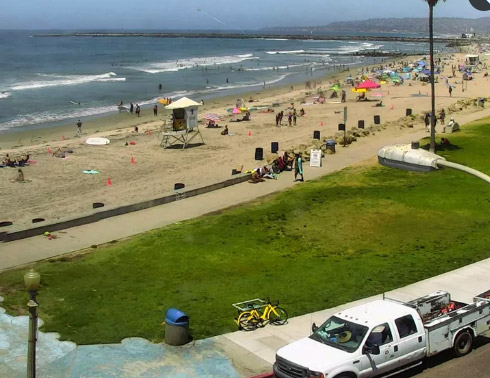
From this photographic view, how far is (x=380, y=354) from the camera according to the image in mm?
11602

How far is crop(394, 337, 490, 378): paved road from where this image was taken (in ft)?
40.7

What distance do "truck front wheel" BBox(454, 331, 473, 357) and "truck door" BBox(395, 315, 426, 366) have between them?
1.01 m

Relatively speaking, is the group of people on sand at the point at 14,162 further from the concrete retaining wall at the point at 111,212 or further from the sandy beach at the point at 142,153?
the concrete retaining wall at the point at 111,212

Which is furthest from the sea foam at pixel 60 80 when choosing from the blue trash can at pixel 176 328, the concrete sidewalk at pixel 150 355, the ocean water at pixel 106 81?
the blue trash can at pixel 176 328

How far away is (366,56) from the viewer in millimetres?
150500

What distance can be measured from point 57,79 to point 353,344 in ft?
264

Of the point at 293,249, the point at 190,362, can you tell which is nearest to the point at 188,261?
the point at 293,249

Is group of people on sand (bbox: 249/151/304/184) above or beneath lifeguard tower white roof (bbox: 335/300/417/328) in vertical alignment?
beneath

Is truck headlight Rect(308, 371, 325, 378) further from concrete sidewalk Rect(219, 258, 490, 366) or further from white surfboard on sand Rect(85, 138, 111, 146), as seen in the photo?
white surfboard on sand Rect(85, 138, 111, 146)

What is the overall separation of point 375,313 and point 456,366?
79.3 inches

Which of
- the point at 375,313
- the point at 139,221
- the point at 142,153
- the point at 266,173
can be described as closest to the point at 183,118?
the point at 142,153

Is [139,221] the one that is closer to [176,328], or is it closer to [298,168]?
[298,168]

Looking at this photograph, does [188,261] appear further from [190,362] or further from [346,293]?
[190,362]

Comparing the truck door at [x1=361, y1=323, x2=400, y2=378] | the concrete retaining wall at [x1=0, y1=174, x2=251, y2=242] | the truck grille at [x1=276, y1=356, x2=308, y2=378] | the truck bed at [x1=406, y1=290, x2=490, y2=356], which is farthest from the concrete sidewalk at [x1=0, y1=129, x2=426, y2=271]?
the truck door at [x1=361, y1=323, x2=400, y2=378]
